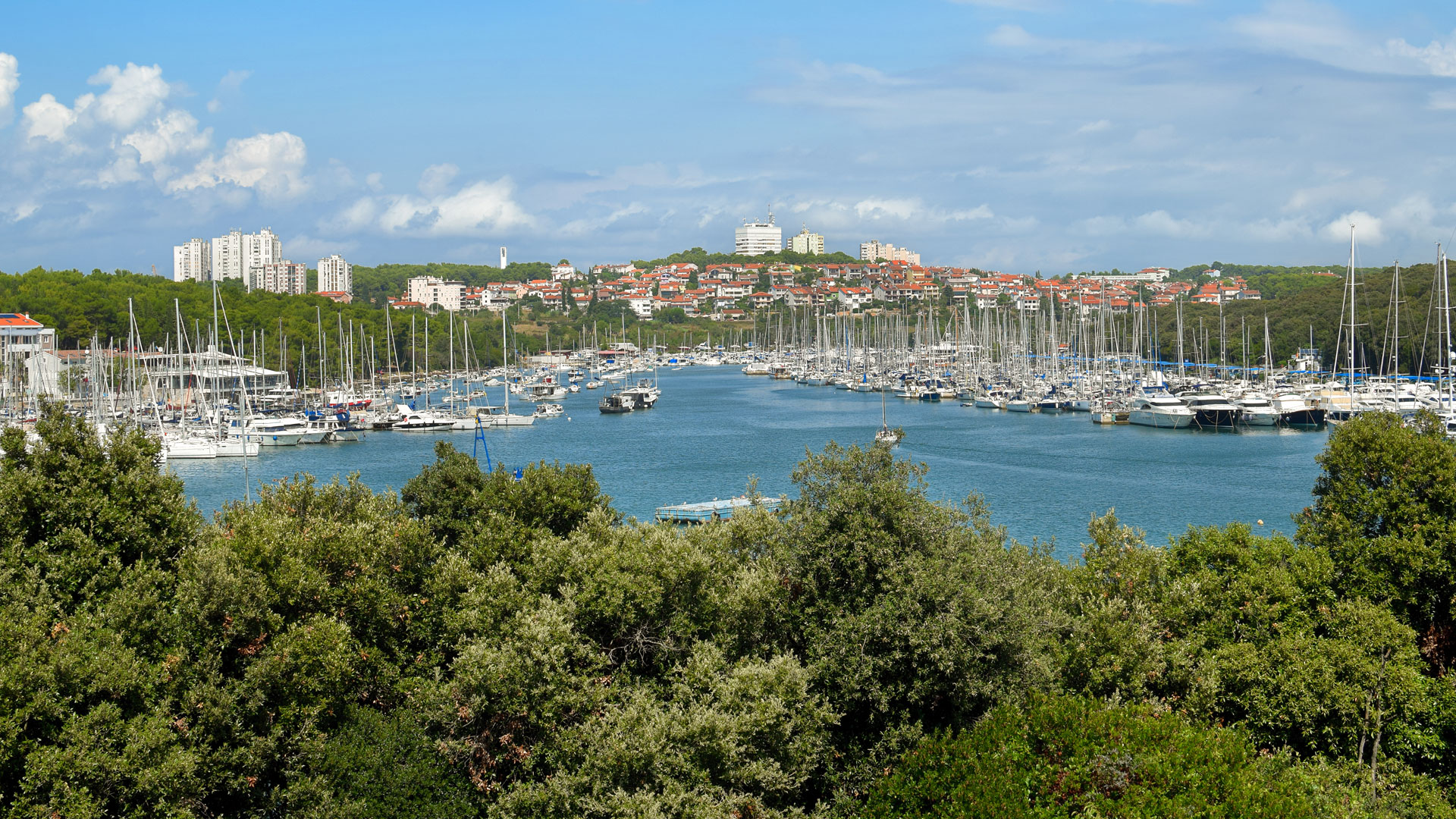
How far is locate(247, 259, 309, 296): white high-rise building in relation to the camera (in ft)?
510

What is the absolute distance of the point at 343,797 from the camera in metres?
10.0

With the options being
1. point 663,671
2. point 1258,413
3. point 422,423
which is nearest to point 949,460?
point 1258,413

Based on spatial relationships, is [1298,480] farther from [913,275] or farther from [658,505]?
[913,275]

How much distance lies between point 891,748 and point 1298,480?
1316 inches

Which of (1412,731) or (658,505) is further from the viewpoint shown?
(658,505)

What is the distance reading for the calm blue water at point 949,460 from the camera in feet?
111

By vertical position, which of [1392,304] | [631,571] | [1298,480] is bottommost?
[1298,480]

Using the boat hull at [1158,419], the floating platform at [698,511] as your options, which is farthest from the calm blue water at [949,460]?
the floating platform at [698,511]

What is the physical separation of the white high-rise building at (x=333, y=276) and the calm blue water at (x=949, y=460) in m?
110

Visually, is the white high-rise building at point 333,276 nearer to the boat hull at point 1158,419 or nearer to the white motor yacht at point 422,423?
the white motor yacht at point 422,423

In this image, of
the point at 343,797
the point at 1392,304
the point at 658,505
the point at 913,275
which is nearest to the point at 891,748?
the point at 343,797

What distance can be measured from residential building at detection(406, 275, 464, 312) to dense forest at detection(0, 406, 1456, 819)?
146562 mm

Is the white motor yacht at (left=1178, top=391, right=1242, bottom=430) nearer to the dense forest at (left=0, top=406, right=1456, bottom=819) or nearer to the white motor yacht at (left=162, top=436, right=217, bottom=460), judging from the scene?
the dense forest at (left=0, top=406, right=1456, bottom=819)

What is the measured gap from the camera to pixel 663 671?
444 inches
